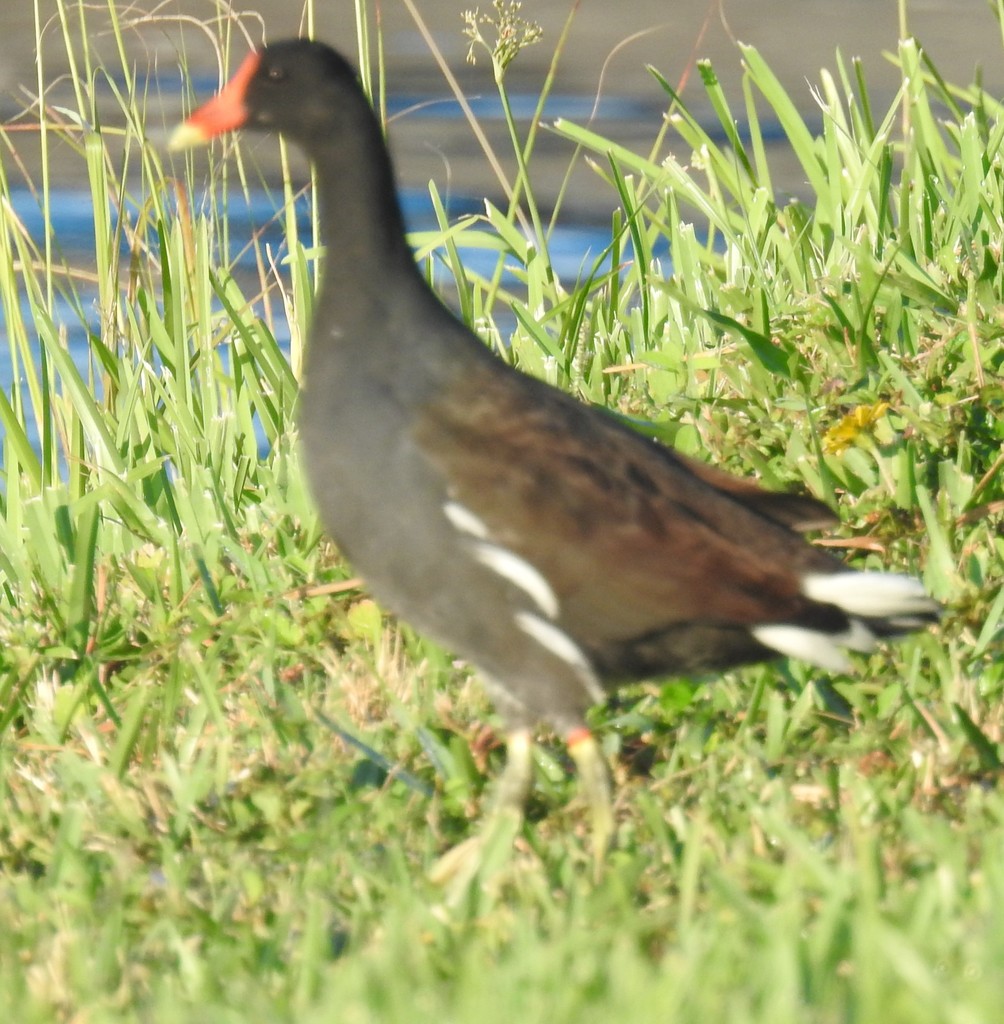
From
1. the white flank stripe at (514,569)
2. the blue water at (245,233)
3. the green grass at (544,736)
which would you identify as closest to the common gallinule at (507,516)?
the white flank stripe at (514,569)

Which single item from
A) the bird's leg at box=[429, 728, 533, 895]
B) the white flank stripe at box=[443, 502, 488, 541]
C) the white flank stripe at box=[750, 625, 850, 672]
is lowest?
the bird's leg at box=[429, 728, 533, 895]

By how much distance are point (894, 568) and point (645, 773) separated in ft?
2.79

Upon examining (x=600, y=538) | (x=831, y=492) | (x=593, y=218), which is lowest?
(x=593, y=218)

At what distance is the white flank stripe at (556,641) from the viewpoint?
3160 mm

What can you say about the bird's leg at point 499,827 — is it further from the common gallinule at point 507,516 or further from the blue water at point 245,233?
the blue water at point 245,233

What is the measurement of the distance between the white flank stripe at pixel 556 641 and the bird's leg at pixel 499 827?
0.23m

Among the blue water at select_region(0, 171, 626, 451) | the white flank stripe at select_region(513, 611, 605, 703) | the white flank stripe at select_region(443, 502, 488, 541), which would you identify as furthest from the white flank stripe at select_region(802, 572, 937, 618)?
the blue water at select_region(0, 171, 626, 451)

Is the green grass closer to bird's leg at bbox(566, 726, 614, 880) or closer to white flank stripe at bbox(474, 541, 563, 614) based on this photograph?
bird's leg at bbox(566, 726, 614, 880)

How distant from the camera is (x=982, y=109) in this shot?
564 cm

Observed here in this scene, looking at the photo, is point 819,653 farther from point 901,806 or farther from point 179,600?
point 179,600

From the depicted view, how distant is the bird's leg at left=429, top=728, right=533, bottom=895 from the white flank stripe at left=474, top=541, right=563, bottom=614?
0.37 meters

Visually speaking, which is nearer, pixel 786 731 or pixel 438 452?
pixel 438 452

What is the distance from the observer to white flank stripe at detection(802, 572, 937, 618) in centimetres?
320

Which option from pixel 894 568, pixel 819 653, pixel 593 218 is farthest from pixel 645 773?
pixel 593 218
